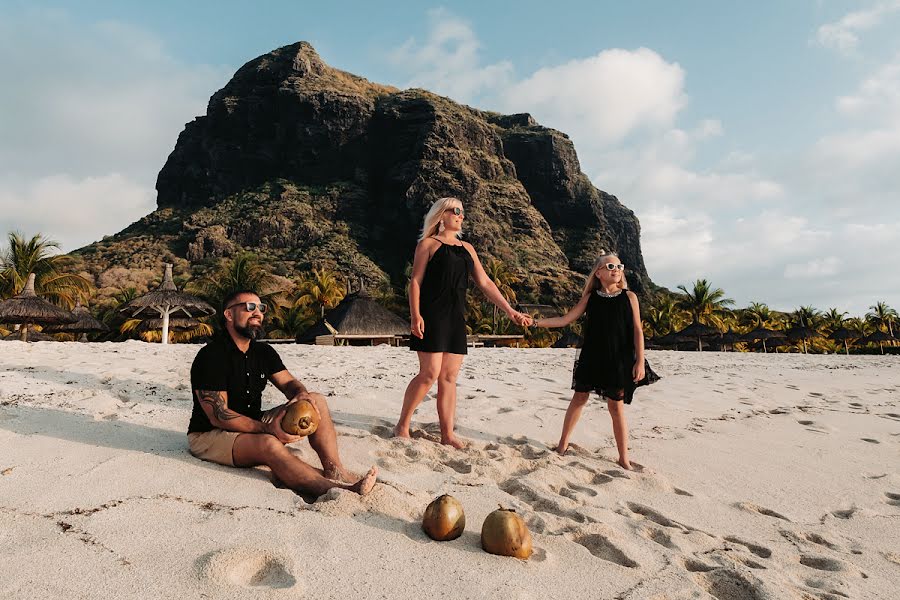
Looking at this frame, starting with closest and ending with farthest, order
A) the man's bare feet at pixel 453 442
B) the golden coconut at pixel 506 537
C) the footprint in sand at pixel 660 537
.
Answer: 1. the golden coconut at pixel 506 537
2. the footprint in sand at pixel 660 537
3. the man's bare feet at pixel 453 442

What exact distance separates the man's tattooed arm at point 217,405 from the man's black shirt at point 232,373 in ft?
0.09

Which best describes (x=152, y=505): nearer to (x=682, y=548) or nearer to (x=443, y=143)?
(x=682, y=548)

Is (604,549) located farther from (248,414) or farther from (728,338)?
(728,338)

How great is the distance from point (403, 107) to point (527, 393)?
84.0 m

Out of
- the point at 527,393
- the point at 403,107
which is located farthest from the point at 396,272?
the point at 527,393

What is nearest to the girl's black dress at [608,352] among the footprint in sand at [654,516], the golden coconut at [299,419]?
the footprint in sand at [654,516]

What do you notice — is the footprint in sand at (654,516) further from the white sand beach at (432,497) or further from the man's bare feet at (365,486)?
the man's bare feet at (365,486)

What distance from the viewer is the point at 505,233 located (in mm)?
72062

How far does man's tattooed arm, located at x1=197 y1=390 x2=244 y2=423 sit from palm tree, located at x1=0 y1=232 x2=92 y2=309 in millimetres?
30688

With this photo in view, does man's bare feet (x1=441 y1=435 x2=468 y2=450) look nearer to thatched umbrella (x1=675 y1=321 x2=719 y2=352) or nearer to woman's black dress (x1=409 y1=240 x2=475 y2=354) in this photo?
woman's black dress (x1=409 y1=240 x2=475 y2=354)

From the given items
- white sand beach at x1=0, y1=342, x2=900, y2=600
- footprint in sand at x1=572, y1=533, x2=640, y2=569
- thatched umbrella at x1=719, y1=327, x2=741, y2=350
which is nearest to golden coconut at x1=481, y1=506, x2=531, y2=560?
white sand beach at x1=0, y1=342, x2=900, y2=600

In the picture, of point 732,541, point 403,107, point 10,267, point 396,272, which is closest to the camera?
point 732,541

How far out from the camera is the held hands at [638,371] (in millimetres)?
3648

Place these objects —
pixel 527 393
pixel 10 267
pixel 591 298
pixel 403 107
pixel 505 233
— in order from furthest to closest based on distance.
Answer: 1. pixel 403 107
2. pixel 505 233
3. pixel 10 267
4. pixel 527 393
5. pixel 591 298
